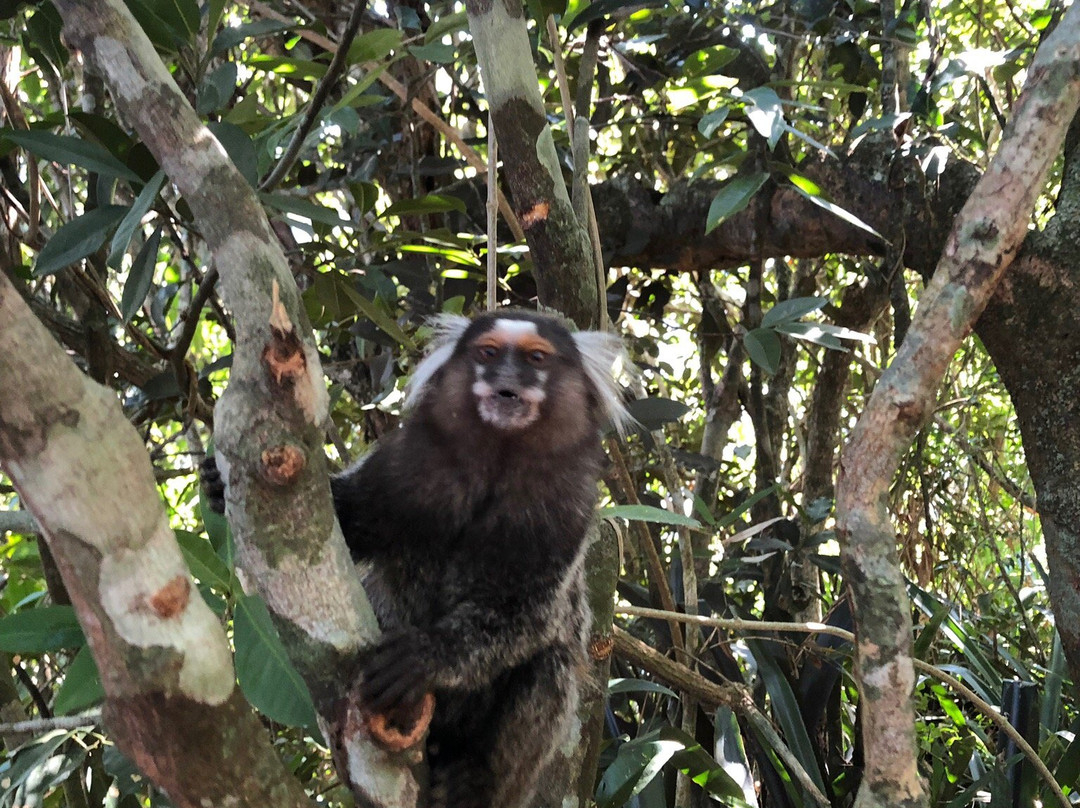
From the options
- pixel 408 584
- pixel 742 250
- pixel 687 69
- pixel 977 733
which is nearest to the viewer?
pixel 408 584

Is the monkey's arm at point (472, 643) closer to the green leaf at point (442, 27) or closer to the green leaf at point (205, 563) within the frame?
the green leaf at point (205, 563)

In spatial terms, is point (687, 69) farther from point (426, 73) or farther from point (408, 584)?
point (408, 584)

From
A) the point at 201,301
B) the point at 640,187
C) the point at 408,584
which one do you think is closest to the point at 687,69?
the point at 640,187

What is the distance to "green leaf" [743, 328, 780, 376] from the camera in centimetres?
234

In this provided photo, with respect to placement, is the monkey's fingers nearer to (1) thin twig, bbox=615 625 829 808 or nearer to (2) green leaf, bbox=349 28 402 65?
(1) thin twig, bbox=615 625 829 808

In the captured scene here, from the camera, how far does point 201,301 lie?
2.08 metres

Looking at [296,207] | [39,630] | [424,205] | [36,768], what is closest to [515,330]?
[424,205]

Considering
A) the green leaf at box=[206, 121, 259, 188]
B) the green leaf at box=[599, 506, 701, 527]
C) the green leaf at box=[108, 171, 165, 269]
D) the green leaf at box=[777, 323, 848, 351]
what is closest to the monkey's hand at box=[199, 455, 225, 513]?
the green leaf at box=[108, 171, 165, 269]

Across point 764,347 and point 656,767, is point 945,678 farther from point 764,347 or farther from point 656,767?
point 764,347

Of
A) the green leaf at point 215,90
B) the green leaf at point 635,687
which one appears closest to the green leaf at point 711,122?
the green leaf at point 215,90

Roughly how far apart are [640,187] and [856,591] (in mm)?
1770

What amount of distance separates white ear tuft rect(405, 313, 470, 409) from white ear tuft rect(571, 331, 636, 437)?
291 mm

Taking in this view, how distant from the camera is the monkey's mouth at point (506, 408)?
77.3 inches

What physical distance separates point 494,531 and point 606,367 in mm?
533
